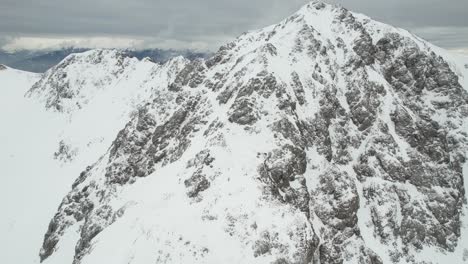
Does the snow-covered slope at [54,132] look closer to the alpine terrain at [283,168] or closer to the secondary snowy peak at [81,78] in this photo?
the secondary snowy peak at [81,78]

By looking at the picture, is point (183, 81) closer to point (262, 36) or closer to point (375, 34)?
point (262, 36)

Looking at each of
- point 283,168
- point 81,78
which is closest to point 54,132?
point 81,78

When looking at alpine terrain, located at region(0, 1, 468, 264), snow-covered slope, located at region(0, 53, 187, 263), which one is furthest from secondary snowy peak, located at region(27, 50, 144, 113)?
alpine terrain, located at region(0, 1, 468, 264)

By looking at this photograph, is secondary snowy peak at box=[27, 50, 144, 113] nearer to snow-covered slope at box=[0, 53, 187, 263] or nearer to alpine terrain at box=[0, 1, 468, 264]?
snow-covered slope at box=[0, 53, 187, 263]

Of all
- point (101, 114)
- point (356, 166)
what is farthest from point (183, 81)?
point (101, 114)

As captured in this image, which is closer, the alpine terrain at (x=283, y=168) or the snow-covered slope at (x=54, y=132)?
the alpine terrain at (x=283, y=168)

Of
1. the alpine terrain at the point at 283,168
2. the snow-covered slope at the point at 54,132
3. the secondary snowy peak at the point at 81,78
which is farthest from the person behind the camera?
the secondary snowy peak at the point at 81,78

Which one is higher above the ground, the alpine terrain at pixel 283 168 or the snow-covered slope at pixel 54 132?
the alpine terrain at pixel 283 168

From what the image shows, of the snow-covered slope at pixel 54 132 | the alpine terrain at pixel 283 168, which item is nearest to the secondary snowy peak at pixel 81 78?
the snow-covered slope at pixel 54 132
